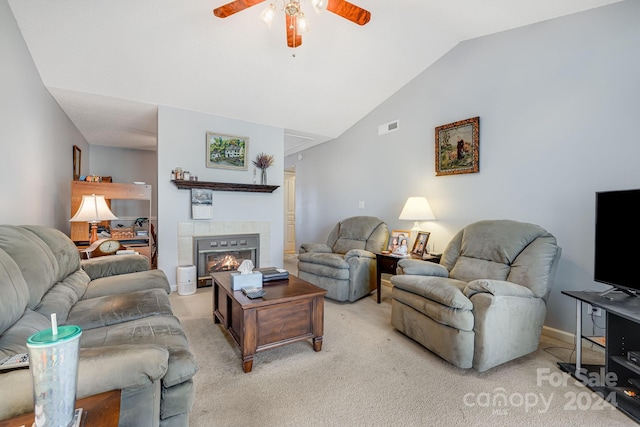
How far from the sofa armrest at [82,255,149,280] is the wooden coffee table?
3.05ft

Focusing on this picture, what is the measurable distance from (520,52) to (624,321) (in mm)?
2518

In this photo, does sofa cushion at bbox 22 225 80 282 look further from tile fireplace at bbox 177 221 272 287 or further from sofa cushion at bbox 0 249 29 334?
tile fireplace at bbox 177 221 272 287

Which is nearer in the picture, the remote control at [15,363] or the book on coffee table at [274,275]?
the remote control at [15,363]

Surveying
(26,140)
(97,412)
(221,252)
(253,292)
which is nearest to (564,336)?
(253,292)

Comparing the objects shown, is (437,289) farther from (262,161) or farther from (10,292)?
(262,161)

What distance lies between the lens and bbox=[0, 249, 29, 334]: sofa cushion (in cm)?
113

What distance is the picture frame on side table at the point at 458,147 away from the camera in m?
3.18

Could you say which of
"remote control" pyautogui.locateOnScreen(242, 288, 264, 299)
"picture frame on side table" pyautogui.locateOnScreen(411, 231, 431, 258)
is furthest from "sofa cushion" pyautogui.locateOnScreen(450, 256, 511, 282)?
"remote control" pyautogui.locateOnScreen(242, 288, 264, 299)

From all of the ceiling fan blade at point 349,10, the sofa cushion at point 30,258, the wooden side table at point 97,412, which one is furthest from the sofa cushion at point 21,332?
the ceiling fan blade at point 349,10

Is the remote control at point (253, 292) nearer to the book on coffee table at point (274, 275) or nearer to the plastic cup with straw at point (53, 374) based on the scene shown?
the book on coffee table at point (274, 275)

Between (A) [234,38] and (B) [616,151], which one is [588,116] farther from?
(A) [234,38]

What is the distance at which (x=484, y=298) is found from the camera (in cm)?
195

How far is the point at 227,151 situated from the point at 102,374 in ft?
12.3

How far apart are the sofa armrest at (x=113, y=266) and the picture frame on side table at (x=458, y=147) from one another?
3.49 meters
